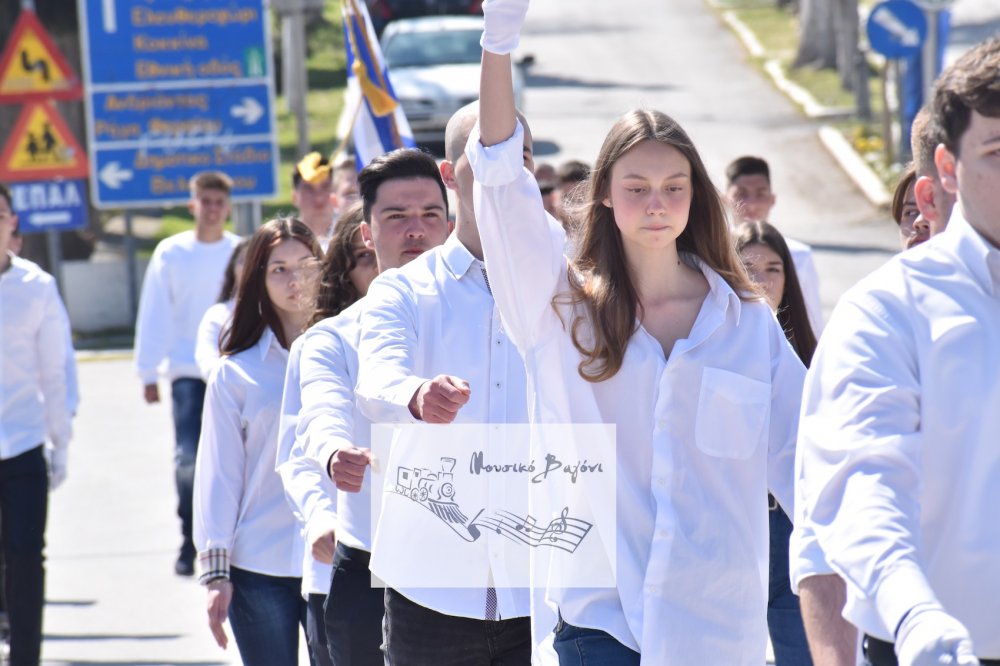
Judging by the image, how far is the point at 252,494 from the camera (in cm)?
560

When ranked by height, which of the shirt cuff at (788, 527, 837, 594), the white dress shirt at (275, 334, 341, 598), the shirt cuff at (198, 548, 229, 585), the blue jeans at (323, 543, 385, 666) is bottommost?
the shirt cuff at (198, 548, 229, 585)

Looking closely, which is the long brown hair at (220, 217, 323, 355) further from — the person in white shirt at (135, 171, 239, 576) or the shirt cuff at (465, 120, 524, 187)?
the person in white shirt at (135, 171, 239, 576)

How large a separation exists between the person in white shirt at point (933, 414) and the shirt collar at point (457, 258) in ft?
5.31

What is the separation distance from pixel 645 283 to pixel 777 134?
23.5 metres

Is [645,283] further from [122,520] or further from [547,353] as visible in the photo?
[122,520]

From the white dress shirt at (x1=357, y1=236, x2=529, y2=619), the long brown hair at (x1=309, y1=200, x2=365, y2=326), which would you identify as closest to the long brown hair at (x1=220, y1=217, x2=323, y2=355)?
the long brown hair at (x1=309, y1=200, x2=365, y2=326)

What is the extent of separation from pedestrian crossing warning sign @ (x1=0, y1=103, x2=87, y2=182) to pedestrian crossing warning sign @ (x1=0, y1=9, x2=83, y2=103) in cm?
21

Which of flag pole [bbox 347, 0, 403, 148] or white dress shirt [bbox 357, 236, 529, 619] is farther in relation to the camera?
flag pole [bbox 347, 0, 403, 148]

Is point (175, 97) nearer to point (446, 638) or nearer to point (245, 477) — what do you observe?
point (245, 477)

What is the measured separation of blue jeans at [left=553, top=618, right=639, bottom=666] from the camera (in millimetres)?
3568

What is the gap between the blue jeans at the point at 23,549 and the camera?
7.34 m

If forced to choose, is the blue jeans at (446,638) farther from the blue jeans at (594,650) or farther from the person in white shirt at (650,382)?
the blue jeans at (594,650)

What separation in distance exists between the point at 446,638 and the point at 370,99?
411 cm

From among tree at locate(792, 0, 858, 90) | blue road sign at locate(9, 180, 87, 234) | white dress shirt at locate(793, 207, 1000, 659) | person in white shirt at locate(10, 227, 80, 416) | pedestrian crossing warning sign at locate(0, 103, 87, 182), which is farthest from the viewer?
tree at locate(792, 0, 858, 90)
